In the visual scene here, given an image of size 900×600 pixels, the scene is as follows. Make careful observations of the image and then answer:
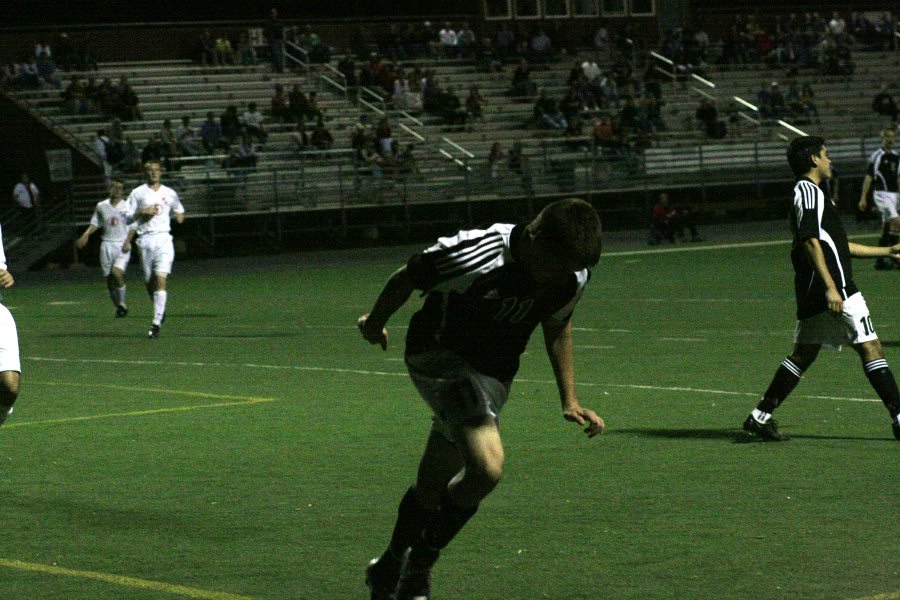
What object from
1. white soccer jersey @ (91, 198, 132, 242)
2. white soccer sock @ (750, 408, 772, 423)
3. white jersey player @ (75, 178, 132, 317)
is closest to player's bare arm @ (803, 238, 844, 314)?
white soccer sock @ (750, 408, 772, 423)

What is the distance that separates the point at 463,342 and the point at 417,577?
908 millimetres

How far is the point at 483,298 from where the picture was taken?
5.96 meters

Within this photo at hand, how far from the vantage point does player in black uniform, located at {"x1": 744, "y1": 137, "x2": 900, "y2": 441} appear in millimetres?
10234

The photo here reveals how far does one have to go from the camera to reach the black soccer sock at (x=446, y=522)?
19.9 ft

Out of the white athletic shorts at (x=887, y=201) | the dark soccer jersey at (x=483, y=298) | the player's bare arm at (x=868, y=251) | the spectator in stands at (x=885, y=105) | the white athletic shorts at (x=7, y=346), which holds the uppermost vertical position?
the dark soccer jersey at (x=483, y=298)

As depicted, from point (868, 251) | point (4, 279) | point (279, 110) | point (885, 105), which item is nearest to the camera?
point (4, 279)

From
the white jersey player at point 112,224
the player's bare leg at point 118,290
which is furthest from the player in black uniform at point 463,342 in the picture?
the white jersey player at point 112,224

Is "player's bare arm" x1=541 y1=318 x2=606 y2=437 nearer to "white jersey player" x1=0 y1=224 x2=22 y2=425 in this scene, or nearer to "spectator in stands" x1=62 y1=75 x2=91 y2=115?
"white jersey player" x1=0 y1=224 x2=22 y2=425

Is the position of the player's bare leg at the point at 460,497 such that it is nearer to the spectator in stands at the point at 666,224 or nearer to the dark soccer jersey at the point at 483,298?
the dark soccer jersey at the point at 483,298

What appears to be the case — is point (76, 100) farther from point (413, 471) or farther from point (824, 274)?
point (824, 274)

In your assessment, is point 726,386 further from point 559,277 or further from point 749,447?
point 559,277

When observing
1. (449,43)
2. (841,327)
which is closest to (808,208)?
(841,327)

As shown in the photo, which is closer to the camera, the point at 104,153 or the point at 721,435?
the point at 721,435

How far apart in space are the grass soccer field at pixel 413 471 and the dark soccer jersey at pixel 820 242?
0.95m
